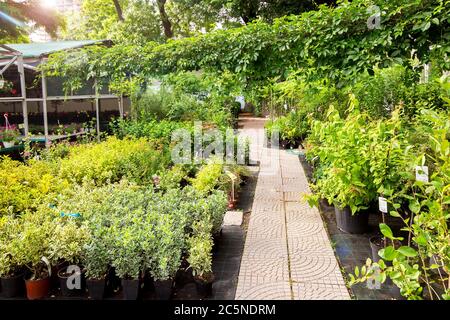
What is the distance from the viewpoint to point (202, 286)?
10.7 ft

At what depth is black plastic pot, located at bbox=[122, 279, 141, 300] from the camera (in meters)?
3.12

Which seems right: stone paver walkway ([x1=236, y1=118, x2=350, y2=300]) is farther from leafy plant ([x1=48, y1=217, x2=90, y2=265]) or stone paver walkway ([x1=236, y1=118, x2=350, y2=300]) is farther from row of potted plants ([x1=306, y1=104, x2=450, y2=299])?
leafy plant ([x1=48, y1=217, x2=90, y2=265])

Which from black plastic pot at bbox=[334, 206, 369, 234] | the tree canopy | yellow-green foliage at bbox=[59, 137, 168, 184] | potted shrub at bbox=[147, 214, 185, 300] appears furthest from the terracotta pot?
the tree canopy

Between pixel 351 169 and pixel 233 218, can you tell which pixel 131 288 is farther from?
pixel 351 169

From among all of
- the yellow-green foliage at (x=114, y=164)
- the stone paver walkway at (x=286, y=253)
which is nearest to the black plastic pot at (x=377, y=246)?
the stone paver walkway at (x=286, y=253)

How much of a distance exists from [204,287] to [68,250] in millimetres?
1273

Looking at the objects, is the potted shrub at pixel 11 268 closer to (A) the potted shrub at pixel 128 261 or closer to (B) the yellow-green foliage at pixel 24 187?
(B) the yellow-green foliage at pixel 24 187

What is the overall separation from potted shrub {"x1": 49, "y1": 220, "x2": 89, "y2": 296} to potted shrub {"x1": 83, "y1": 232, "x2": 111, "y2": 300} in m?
0.12

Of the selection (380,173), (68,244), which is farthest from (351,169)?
(68,244)

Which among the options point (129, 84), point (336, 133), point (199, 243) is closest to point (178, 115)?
point (129, 84)

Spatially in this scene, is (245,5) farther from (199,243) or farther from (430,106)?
(199,243)

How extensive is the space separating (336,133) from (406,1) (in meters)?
2.16
